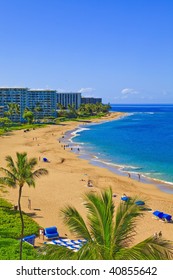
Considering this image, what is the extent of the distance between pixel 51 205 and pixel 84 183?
10.5m

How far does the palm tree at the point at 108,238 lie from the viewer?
795 cm

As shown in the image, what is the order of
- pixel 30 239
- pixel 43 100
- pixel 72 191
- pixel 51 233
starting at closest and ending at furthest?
1. pixel 30 239
2. pixel 51 233
3. pixel 72 191
4. pixel 43 100

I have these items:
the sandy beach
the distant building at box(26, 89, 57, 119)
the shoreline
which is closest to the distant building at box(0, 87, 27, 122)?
the distant building at box(26, 89, 57, 119)

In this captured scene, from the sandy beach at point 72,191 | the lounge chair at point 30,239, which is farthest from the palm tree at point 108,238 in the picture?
the lounge chair at point 30,239

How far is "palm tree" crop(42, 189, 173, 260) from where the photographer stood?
795cm

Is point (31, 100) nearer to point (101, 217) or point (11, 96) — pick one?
point (11, 96)

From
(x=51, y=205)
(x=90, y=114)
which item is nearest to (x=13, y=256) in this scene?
(x=51, y=205)

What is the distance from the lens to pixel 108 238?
8.72 metres

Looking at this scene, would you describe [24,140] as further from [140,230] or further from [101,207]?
[101,207]

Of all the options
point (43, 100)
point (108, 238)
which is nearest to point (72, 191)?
point (108, 238)

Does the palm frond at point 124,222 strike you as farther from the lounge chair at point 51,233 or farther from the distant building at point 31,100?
the distant building at point 31,100

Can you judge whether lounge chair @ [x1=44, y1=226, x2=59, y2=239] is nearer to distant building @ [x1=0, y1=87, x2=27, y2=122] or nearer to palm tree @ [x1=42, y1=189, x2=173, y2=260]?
palm tree @ [x1=42, y1=189, x2=173, y2=260]

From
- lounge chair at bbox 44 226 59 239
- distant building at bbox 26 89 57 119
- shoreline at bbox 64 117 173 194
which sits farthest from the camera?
distant building at bbox 26 89 57 119

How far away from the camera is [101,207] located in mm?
8945
